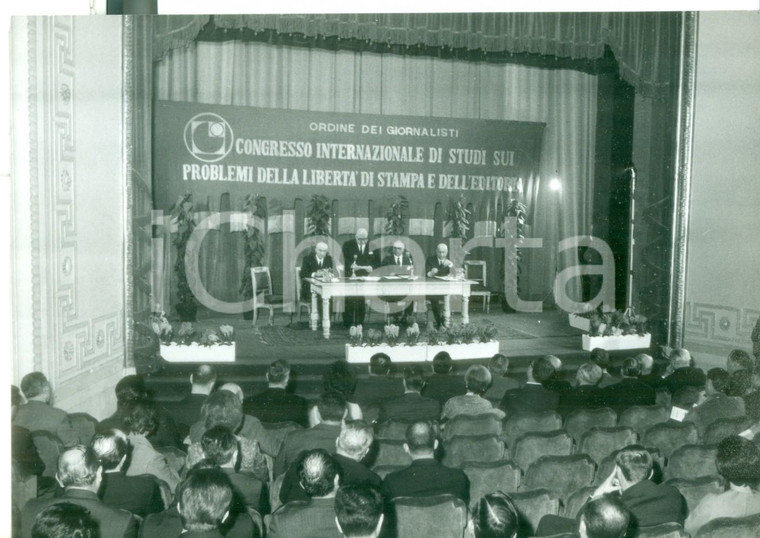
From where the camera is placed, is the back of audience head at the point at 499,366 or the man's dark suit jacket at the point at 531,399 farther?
the back of audience head at the point at 499,366

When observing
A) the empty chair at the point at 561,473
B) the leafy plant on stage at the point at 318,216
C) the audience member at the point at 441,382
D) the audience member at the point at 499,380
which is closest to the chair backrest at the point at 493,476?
the empty chair at the point at 561,473

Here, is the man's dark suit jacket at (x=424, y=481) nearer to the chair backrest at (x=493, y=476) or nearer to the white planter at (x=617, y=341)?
the chair backrest at (x=493, y=476)

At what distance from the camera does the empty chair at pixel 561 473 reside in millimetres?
3270

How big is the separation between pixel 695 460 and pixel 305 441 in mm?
1933

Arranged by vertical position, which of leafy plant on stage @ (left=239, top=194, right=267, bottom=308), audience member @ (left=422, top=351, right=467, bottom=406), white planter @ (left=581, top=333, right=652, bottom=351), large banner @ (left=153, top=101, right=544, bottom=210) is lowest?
white planter @ (left=581, top=333, right=652, bottom=351)

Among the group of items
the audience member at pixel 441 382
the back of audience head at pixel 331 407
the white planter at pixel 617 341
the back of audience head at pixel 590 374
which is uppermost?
the back of audience head at pixel 331 407

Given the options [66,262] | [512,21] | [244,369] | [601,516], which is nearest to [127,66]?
[66,262]

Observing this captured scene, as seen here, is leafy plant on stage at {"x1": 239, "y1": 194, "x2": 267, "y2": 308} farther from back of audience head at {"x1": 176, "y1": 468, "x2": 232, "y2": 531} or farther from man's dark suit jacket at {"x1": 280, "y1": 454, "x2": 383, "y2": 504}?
back of audience head at {"x1": 176, "y1": 468, "x2": 232, "y2": 531}

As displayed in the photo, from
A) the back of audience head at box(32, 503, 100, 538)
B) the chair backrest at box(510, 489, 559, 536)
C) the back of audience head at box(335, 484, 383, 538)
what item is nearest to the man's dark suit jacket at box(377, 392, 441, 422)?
the chair backrest at box(510, 489, 559, 536)

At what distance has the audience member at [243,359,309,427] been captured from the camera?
414cm

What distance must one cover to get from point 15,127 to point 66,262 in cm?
110

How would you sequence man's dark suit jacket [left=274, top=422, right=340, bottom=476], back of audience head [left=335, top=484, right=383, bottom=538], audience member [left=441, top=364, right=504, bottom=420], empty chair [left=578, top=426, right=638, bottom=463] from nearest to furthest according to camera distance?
back of audience head [left=335, top=484, right=383, bottom=538] < man's dark suit jacket [left=274, top=422, right=340, bottom=476] < empty chair [left=578, top=426, right=638, bottom=463] < audience member [left=441, top=364, right=504, bottom=420]

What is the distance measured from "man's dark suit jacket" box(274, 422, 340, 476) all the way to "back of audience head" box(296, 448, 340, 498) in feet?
2.37

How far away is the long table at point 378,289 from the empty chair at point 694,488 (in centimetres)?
438
